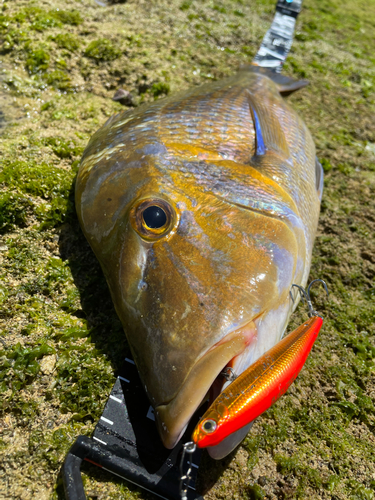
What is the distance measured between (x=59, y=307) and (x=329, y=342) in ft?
5.88

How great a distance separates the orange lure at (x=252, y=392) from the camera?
53.9 inches

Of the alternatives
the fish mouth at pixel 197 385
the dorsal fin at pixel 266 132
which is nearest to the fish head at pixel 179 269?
the fish mouth at pixel 197 385

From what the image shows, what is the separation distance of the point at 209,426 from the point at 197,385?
15 centimetres

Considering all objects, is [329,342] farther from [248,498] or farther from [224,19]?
[224,19]

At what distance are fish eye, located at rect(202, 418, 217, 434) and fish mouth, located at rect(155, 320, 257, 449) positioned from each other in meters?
0.08

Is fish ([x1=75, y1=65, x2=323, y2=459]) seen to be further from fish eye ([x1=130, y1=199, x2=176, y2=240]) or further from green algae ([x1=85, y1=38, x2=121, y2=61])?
green algae ([x1=85, y1=38, x2=121, y2=61])

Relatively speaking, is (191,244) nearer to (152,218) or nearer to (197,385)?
(152,218)

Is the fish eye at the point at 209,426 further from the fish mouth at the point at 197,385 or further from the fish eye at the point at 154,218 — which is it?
the fish eye at the point at 154,218

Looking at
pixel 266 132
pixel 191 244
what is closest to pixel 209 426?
pixel 191 244

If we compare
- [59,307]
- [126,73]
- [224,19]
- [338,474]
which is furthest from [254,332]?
[224,19]

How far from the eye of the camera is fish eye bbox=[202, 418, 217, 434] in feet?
4.45

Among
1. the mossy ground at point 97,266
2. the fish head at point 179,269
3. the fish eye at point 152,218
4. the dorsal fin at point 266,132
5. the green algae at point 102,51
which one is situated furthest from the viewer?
the green algae at point 102,51

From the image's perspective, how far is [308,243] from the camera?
2.13 meters

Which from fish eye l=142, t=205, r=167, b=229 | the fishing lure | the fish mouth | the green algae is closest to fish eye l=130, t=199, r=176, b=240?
fish eye l=142, t=205, r=167, b=229
